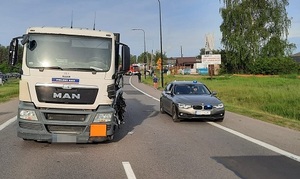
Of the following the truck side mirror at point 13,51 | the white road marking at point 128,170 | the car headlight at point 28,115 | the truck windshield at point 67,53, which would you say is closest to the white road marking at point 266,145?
the white road marking at point 128,170

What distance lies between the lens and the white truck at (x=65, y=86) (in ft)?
26.4

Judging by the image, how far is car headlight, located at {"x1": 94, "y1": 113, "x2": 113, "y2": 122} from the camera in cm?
820

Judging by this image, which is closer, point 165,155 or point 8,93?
point 165,155

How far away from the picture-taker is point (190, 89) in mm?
14312

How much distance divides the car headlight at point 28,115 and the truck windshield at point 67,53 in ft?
3.30

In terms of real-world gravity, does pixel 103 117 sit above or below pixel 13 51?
below

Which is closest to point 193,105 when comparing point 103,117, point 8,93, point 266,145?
point 266,145

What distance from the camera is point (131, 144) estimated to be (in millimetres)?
8883

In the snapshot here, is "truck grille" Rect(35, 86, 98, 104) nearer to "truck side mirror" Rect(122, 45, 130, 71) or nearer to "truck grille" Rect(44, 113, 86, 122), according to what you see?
"truck grille" Rect(44, 113, 86, 122)

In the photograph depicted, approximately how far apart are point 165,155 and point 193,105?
4844mm

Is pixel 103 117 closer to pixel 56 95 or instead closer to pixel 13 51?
pixel 56 95

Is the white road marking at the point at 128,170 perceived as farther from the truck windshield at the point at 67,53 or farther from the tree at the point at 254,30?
the tree at the point at 254,30

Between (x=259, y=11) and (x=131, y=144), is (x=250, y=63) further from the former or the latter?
(x=131, y=144)

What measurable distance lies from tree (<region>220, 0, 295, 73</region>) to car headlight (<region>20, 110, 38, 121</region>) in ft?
183
